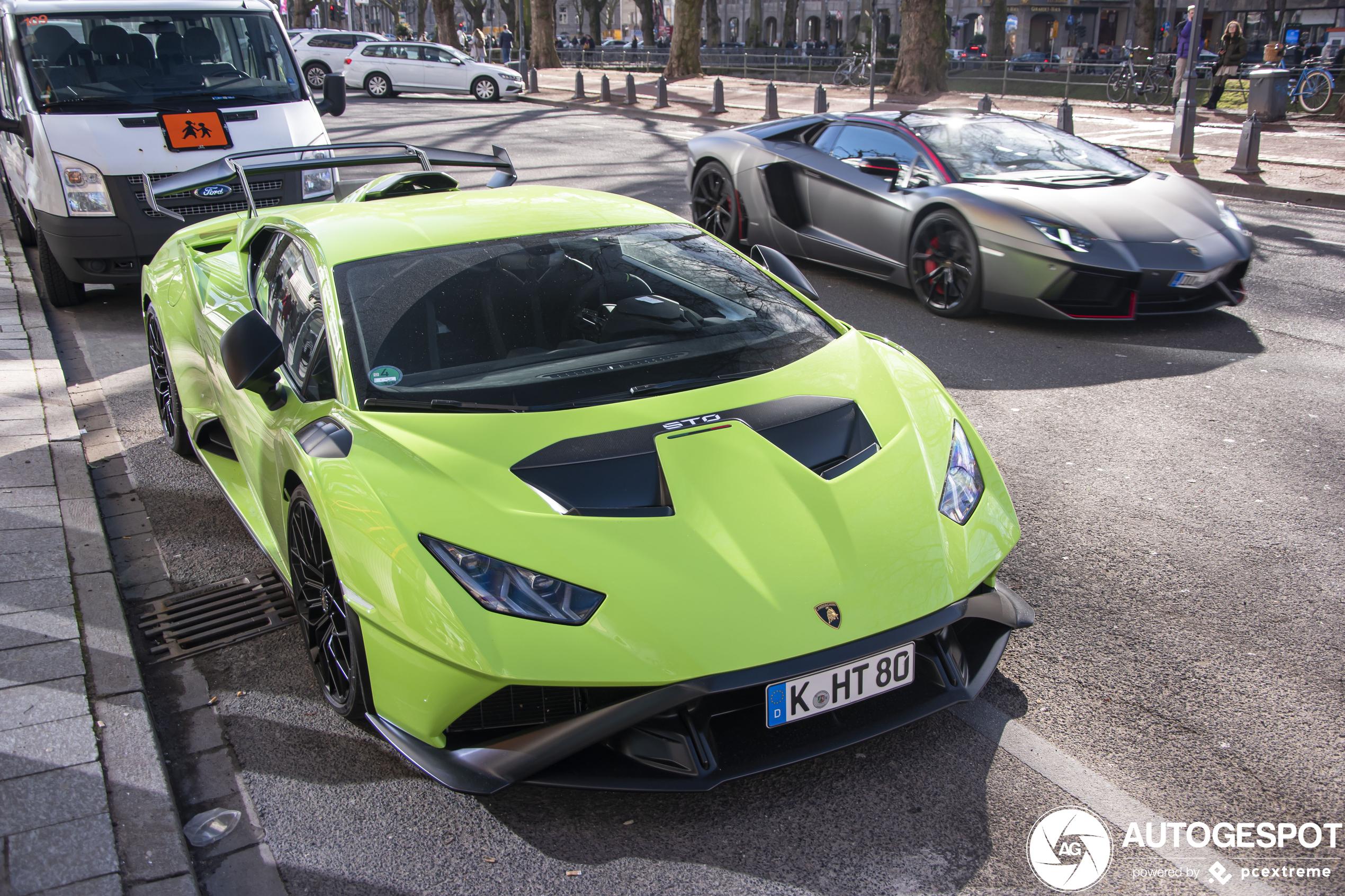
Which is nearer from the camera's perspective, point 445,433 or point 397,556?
point 397,556

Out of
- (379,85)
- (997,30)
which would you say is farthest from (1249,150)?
(997,30)

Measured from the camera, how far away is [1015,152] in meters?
7.70

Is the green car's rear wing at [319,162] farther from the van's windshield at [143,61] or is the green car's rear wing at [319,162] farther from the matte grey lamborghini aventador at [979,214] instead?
the matte grey lamborghini aventador at [979,214]

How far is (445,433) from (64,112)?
244 inches

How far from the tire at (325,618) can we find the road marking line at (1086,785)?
1600mm

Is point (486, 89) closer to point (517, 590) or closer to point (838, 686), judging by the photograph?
point (517, 590)

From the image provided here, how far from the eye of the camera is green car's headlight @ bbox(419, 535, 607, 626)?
8.25ft

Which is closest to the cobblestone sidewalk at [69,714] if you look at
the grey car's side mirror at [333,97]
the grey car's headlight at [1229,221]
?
the grey car's side mirror at [333,97]

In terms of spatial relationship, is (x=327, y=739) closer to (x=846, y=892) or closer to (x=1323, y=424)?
(x=846, y=892)

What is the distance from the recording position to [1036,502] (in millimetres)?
4492

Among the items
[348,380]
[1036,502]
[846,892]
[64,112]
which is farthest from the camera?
[64,112]

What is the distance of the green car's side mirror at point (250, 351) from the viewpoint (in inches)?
131

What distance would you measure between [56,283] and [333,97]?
2.55 m

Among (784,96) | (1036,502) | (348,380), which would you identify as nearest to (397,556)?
(348,380)
